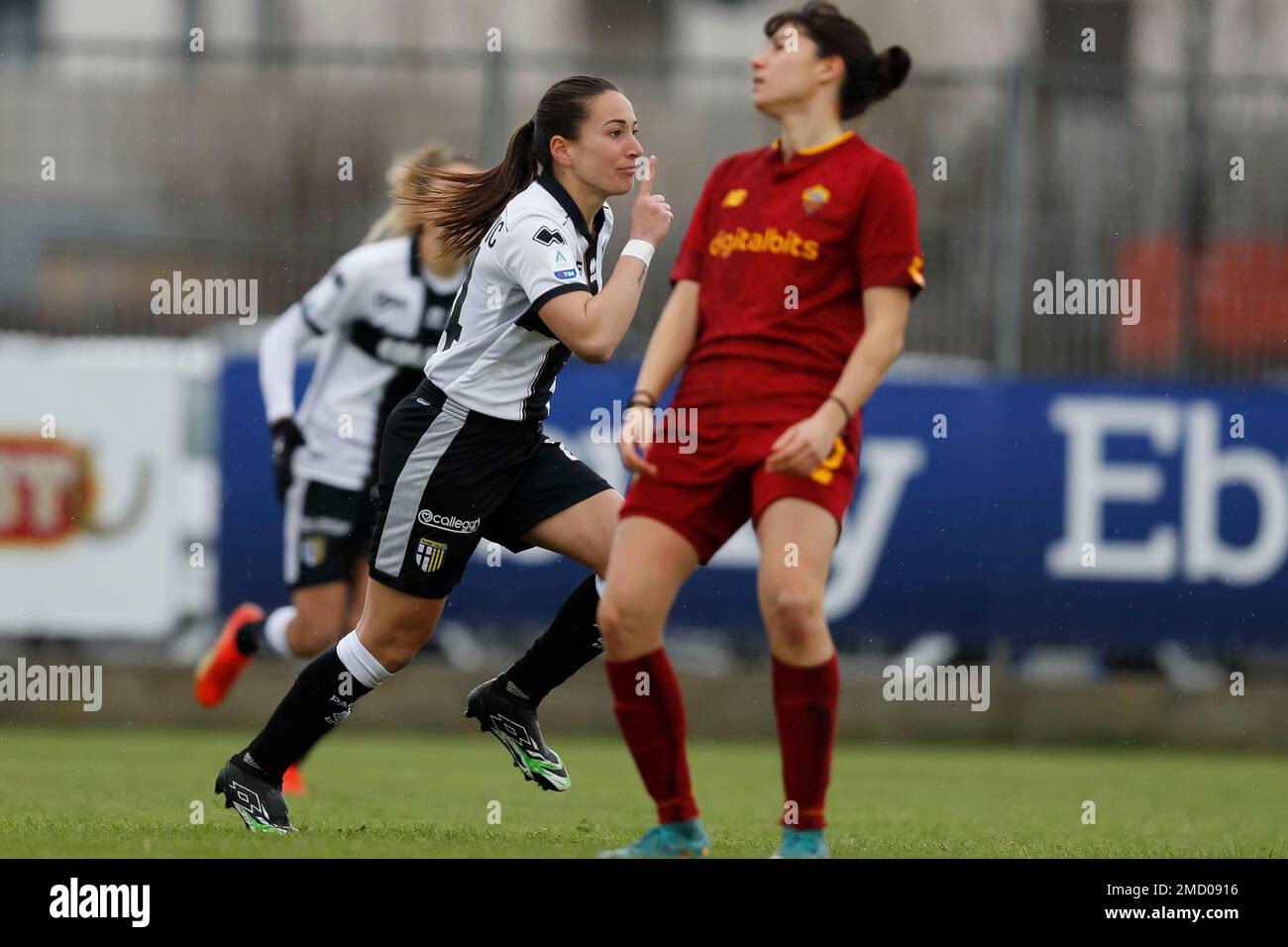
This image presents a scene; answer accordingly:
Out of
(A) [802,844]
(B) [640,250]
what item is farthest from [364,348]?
(A) [802,844]

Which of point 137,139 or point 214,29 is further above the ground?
point 214,29

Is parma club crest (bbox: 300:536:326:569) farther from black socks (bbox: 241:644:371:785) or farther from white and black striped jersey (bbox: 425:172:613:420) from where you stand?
white and black striped jersey (bbox: 425:172:613:420)

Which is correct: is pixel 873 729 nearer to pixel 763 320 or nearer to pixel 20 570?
pixel 20 570

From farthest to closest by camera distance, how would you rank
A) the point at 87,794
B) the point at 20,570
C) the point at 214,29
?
the point at 214,29, the point at 20,570, the point at 87,794

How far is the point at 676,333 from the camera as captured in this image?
5.41 m

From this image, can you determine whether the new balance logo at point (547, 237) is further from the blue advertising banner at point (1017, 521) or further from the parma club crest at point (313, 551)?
the blue advertising banner at point (1017, 521)

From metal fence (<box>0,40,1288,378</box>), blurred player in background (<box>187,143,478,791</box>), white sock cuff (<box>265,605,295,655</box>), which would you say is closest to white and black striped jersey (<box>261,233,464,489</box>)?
blurred player in background (<box>187,143,478,791</box>)

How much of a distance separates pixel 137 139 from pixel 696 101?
138 inches

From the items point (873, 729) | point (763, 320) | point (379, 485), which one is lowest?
A: point (873, 729)

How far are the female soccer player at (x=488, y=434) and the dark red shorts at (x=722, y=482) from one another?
69 cm

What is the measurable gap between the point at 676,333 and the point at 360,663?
157cm

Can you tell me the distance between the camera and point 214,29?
20.2m

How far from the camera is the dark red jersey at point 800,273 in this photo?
516cm
